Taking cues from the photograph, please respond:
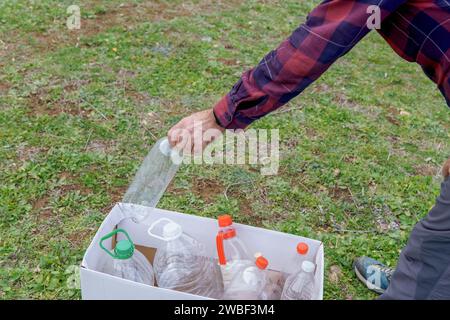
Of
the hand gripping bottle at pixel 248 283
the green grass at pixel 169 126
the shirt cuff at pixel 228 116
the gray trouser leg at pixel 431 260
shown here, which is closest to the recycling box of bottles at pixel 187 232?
the hand gripping bottle at pixel 248 283

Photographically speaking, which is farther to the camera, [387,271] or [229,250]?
[387,271]

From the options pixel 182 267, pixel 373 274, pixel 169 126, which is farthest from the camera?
pixel 169 126

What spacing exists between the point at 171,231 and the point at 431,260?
79cm

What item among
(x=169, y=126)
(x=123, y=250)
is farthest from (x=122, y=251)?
(x=169, y=126)

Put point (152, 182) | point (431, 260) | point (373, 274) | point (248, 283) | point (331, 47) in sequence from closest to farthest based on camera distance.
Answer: point (331, 47) → point (431, 260) → point (248, 283) → point (373, 274) → point (152, 182)

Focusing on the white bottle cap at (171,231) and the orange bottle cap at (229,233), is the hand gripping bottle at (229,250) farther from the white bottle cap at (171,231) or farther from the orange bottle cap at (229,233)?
the white bottle cap at (171,231)

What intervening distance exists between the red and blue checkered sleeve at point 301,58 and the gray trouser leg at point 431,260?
507 mm

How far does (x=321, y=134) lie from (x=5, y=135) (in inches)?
73.8

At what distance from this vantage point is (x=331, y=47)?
1.25 meters

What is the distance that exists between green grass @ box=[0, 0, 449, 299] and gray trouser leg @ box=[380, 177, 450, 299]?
710 mm

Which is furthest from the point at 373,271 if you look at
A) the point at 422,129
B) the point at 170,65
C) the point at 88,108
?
the point at 170,65

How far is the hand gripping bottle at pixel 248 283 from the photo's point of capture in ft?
4.89

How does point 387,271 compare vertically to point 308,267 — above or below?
below

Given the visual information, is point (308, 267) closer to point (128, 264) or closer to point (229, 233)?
point (229, 233)
